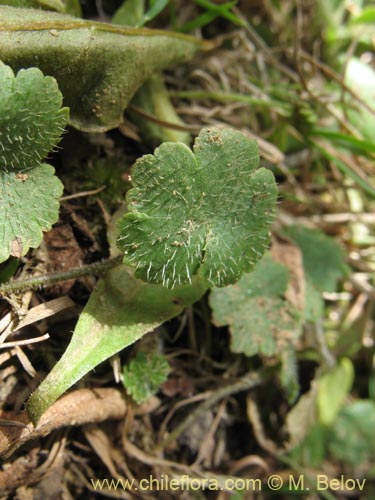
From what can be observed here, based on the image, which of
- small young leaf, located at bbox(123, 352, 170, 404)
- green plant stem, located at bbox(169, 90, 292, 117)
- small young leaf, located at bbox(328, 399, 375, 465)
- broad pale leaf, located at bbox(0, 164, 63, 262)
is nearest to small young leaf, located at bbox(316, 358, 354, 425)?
small young leaf, located at bbox(328, 399, 375, 465)

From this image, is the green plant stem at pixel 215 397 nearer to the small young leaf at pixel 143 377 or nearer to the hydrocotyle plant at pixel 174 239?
the small young leaf at pixel 143 377

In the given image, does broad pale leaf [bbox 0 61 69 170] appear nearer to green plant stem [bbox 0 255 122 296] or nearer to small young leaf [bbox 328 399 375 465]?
green plant stem [bbox 0 255 122 296]

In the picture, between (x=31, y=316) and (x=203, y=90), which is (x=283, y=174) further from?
(x=31, y=316)

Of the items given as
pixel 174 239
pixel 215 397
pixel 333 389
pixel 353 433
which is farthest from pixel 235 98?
pixel 353 433

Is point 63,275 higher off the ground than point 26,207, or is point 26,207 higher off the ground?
point 26,207

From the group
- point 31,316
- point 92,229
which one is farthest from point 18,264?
point 92,229

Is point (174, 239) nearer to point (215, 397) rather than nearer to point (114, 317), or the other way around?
point (114, 317)

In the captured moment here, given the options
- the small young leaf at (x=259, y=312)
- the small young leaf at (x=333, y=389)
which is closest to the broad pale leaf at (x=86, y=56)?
the small young leaf at (x=259, y=312)
